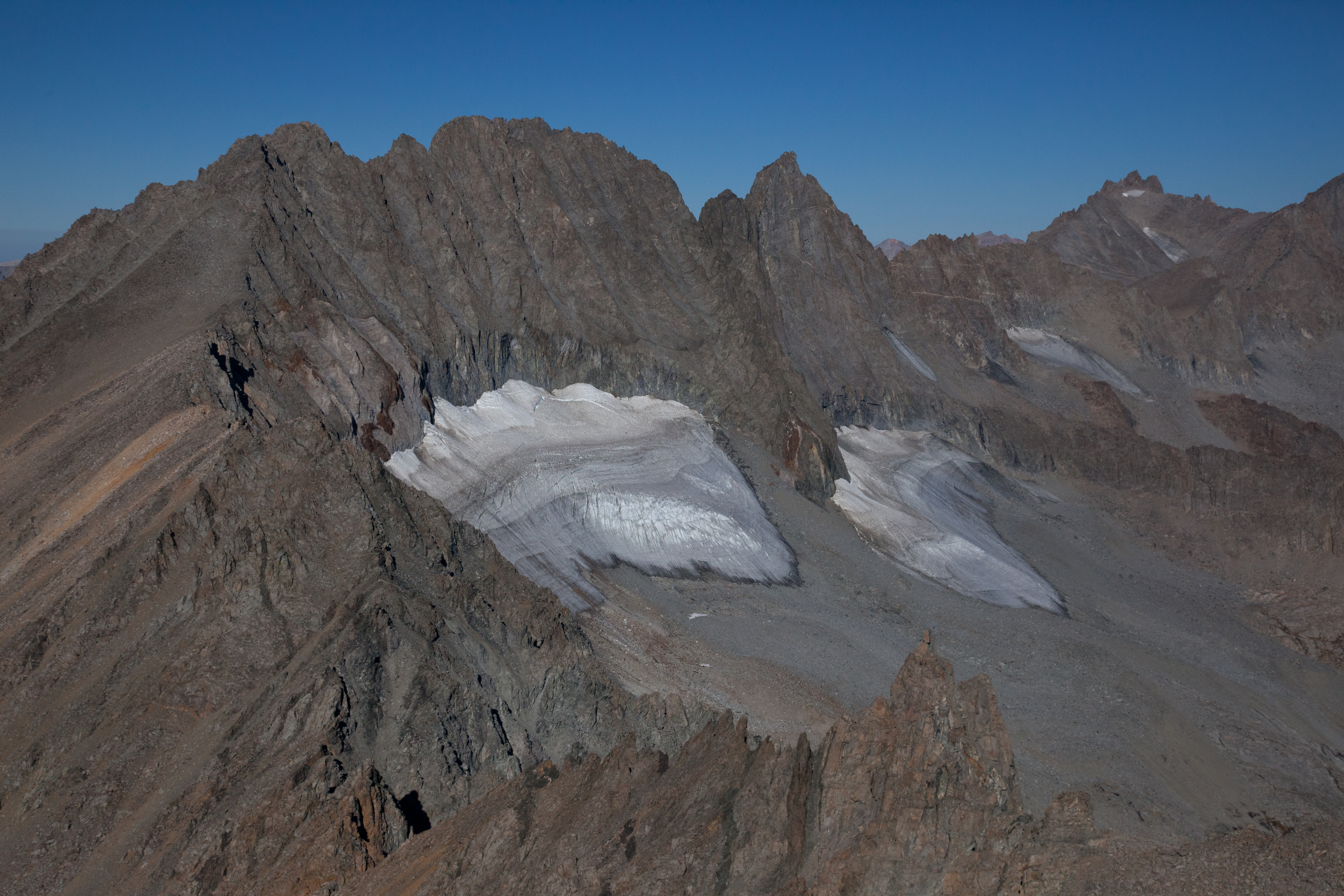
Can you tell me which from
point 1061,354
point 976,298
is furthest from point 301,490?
point 1061,354

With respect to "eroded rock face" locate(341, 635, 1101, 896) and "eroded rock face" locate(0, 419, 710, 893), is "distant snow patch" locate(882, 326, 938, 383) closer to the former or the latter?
"eroded rock face" locate(0, 419, 710, 893)

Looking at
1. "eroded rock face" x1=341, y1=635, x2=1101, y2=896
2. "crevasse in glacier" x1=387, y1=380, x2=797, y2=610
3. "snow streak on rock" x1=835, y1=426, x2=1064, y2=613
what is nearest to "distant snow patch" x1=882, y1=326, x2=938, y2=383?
"snow streak on rock" x1=835, y1=426, x2=1064, y2=613

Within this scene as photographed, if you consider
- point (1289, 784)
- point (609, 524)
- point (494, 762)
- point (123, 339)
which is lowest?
point (1289, 784)

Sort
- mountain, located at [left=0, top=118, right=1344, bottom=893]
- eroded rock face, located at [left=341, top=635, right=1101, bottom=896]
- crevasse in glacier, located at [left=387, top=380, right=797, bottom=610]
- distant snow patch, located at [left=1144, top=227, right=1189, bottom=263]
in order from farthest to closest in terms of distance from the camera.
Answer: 1. distant snow patch, located at [left=1144, top=227, right=1189, bottom=263]
2. crevasse in glacier, located at [left=387, top=380, right=797, bottom=610]
3. mountain, located at [left=0, top=118, right=1344, bottom=893]
4. eroded rock face, located at [left=341, top=635, right=1101, bottom=896]

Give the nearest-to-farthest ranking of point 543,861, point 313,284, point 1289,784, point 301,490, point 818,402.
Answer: point 543,861 < point 301,490 < point 1289,784 < point 313,284 < point 818,402

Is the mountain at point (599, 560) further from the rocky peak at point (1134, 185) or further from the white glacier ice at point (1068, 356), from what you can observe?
the rocky peak at point (1134, 185)

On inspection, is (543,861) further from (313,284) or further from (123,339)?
(313,284)

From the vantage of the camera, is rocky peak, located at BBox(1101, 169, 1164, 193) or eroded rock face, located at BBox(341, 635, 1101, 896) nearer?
eroded rock face, located at BBox(341, 635, 1101, 896)
